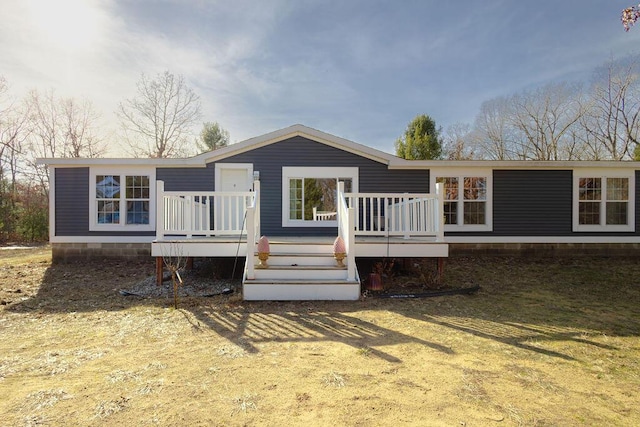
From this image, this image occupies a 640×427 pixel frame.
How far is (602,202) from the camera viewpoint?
942 cm

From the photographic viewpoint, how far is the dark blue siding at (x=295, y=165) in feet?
29.5

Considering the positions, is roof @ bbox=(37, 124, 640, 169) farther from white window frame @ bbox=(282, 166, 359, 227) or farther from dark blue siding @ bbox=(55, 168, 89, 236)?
white window frame @ bbox=(282, 166, 359, 227)

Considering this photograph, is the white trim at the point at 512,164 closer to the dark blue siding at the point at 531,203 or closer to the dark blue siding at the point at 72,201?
the dark blue siding at the point at 531,203

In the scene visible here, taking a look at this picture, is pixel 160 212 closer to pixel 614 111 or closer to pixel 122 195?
pixel 122 195

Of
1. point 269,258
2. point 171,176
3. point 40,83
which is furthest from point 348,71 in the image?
point 40,83

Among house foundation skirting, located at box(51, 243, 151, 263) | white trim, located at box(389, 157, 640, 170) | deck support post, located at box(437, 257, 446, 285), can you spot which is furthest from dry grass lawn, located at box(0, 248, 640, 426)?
white trim, located at box(389, 157, 640, 170)

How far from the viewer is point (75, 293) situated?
233 inches

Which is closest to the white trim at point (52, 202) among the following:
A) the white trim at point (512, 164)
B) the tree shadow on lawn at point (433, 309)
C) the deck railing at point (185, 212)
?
the tree shadow on lawn at point (433, 309)

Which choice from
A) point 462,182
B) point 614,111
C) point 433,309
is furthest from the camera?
point 614,111

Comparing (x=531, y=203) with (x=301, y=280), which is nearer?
(x=301, y=280)

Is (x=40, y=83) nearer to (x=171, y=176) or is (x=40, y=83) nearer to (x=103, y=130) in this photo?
(x=103, y=130)

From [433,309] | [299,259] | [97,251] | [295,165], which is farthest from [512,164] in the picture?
[97,251]

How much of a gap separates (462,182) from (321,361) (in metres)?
7.75

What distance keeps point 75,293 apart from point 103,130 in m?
20.7
